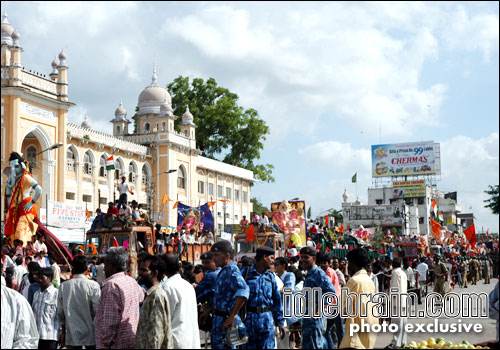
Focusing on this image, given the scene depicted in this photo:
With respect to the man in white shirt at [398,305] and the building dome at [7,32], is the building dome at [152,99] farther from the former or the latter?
the man in white shirt at [398,305]

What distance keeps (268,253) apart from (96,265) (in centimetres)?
910

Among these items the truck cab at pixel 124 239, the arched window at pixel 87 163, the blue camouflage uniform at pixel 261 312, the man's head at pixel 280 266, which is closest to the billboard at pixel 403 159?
the arched window at pixel 87 163

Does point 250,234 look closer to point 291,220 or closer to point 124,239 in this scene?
point 291,220

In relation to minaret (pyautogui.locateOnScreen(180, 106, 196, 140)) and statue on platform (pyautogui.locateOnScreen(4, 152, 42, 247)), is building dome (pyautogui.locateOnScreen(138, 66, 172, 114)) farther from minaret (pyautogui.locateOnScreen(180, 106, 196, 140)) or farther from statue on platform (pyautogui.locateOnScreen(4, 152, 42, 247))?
statue on platform (pyautogui.locateOnScreen(4, 152, 42, 247))

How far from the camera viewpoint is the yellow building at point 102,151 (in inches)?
1383

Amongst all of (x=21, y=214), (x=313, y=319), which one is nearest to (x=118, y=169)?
(x=21, y=214)

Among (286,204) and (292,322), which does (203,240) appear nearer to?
(286,204)

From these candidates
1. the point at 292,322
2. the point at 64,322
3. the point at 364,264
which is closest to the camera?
the point at 64,322

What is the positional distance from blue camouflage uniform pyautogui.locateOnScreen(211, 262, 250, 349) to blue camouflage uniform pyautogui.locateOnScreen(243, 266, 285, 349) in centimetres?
45

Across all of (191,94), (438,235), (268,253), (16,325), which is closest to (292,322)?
(268,253)

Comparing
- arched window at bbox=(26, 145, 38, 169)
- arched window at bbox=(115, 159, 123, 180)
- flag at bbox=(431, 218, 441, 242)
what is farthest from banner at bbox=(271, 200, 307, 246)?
flag at bbox=(431, 218, 441, 242)

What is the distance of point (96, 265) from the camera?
1664 centimetres

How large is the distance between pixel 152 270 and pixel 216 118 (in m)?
50.9

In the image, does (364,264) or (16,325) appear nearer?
(16,325)
